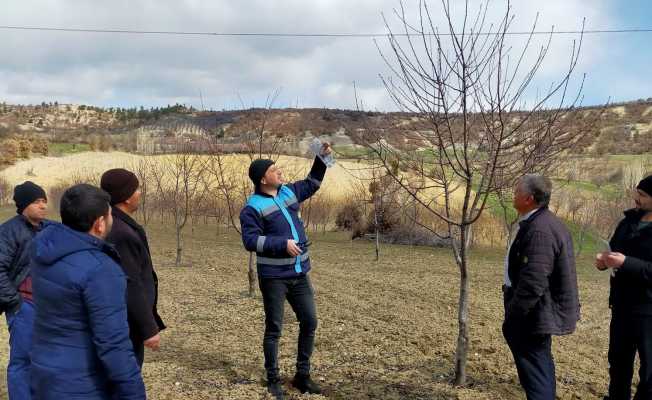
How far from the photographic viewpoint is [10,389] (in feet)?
11.1

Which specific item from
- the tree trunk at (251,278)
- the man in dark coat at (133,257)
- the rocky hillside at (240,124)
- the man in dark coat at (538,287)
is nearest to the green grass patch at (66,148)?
the rocky hillside at (240,124)

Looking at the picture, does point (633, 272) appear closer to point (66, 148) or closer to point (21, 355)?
point (21, 355)

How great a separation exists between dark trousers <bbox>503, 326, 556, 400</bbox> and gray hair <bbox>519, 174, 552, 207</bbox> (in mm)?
834

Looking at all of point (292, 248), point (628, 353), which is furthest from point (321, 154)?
point (628, 353)

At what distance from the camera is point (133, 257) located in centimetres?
278

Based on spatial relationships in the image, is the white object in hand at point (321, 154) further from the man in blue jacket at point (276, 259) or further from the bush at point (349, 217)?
the bush at point (349, 217)

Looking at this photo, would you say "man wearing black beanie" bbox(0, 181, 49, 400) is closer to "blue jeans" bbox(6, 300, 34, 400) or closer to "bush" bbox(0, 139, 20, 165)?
"blue jeans" bbox(6, 300, 34, 400)

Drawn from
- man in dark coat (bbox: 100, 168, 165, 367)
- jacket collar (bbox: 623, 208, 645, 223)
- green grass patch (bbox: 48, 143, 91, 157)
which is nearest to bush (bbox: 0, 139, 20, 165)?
green grass patch (bbox: 48, 143, 91, 157)

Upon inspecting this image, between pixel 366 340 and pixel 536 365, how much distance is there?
2581mm

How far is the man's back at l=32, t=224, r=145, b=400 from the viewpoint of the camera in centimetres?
211

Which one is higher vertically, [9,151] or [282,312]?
[9,151]

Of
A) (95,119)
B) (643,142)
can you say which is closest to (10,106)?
(95,119)

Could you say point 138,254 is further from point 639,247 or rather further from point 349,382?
point 639,247

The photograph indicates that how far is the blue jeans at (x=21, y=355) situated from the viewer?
336 cm
